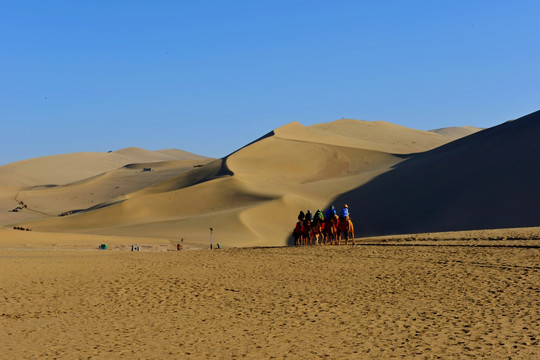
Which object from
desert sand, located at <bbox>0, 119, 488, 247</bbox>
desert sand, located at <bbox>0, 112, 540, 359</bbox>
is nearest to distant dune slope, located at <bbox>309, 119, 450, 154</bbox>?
desert sand, located at <bbox>0, 119, 488, 247</bbox>

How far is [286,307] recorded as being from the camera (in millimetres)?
13281

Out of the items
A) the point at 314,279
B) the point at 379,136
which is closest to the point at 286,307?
the point at 314,279

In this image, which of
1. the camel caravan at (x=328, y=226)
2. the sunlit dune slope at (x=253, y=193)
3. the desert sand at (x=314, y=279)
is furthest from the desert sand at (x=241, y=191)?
the camel caravan at (x=328, y=226)

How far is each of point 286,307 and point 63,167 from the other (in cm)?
15091

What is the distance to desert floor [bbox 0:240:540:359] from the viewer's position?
986 centimetres

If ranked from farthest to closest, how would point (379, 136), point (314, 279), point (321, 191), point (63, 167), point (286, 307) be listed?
point (63, 167)
point (379, 136)
point (321, 191)
point (314, 279)
point (286, 307)

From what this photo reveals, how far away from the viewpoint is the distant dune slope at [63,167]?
13812cm

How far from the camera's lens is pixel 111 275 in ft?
62.9

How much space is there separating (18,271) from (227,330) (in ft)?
36.0

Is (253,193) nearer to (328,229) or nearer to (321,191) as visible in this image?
(321,191)

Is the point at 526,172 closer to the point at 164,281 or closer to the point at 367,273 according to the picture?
the point at 367,273

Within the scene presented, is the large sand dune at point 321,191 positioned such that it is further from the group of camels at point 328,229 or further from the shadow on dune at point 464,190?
the group of camels at point 328,229

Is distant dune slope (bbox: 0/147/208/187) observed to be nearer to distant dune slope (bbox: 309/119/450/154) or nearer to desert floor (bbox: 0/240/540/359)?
distant dune slope (bbox: 309/119/450/154)

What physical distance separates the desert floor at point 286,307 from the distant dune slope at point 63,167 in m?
118
